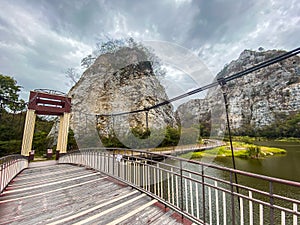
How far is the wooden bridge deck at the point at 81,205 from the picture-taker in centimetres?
177

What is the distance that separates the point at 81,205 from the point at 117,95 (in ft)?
47.3

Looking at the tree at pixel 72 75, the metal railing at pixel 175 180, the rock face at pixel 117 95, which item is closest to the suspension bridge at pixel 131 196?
the metal railing at pixel 175 180

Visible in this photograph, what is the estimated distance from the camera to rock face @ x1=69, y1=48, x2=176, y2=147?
47.1ft

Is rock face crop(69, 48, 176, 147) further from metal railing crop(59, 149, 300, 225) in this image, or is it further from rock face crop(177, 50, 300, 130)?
rock face crop(177, 50, 300, 130)

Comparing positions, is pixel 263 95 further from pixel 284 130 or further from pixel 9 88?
pixel 9 88

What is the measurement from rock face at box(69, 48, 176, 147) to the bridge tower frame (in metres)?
4.59

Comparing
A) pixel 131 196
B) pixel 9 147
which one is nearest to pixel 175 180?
pixel 131 196

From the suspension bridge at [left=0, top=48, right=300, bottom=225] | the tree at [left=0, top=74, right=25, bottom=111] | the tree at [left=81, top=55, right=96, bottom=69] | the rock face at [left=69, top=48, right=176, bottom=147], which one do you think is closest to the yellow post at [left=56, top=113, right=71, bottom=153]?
the rock face at [left=69, top=48, right=176, bottom=147]

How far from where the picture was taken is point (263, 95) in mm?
43094

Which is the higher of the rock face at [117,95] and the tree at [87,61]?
the tree at [87,61]

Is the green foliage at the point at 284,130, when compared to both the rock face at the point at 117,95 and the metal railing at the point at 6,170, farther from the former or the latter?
the metal railing at the point at 6,170

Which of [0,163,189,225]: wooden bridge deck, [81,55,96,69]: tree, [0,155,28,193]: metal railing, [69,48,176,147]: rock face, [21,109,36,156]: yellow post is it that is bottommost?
[0,163,189,225]: wooden bridge deck

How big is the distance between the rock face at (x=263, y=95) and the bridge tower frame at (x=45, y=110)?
29.8m

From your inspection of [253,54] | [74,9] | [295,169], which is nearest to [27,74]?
[74,9]
